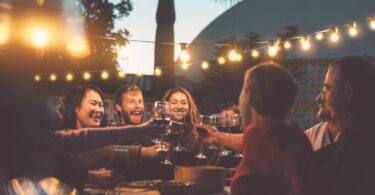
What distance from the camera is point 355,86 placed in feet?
10.0

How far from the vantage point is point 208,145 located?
4395mm

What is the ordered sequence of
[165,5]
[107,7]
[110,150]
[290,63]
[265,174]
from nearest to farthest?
[265,174] < [110,150] < [165,5] < [290,63] < [107,7]

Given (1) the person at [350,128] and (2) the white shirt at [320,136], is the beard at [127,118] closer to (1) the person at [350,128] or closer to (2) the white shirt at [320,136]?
(2) the white shirt at [320,136]

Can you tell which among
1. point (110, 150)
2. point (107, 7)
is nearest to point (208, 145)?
point (110, 150)

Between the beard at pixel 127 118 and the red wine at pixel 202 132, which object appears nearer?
the red wine at pixel 202 132

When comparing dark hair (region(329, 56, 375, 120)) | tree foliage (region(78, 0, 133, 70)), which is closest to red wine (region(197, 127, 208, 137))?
dark hair (region(329, 56, 375, 120))

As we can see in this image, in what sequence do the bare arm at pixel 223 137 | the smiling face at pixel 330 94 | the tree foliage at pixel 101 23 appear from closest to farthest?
the smiling face at pixel 330 94
the bare arm at pixel 223 137
the tree foliage at pixel 101 23

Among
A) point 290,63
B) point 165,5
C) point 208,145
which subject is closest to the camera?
point 208,145

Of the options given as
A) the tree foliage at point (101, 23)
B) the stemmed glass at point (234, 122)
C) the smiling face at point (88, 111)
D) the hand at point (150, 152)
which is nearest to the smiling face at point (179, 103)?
the smiling face at point (88, 111)

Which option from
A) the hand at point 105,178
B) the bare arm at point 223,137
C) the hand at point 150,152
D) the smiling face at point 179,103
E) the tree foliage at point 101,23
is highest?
the tree foliage at point 101,23

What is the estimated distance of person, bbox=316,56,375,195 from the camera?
2801 millimetres

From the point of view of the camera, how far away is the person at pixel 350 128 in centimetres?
280

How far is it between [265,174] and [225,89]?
42.2 ft

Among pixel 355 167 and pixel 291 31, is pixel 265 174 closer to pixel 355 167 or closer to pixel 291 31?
pixel 355 167
